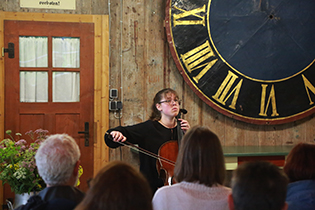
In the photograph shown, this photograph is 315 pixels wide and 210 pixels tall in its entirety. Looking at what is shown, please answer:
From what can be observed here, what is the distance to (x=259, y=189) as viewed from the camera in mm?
1053

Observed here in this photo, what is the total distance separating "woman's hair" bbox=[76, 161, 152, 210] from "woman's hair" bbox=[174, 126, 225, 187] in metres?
0.52

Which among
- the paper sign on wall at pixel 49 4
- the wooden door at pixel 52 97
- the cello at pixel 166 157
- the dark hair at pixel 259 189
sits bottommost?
the cello at pixel 166 157

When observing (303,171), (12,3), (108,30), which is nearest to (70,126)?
(108,30)

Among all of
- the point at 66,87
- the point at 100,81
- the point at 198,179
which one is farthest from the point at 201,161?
the point at 66,87

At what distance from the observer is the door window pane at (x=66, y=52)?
3.31 m

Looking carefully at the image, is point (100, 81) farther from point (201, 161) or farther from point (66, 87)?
point (201, 161)

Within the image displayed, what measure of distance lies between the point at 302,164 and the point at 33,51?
8.52ft

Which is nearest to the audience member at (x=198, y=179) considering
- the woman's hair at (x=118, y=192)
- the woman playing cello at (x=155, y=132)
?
the woman's hair at (x=118, y=192)

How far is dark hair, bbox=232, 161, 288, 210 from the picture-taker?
105 centimetres

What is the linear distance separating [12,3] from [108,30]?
0.88m

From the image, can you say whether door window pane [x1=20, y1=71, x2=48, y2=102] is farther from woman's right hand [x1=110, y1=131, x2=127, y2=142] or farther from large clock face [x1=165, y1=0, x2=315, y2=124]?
large clock face [x1=165, y1=0, x2=315, y2=124]

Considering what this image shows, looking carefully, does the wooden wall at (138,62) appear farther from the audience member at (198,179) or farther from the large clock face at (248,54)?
the audience member at (198,179)

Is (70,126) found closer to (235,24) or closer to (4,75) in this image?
(4,75)

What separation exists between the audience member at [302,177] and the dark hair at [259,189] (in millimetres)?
419
